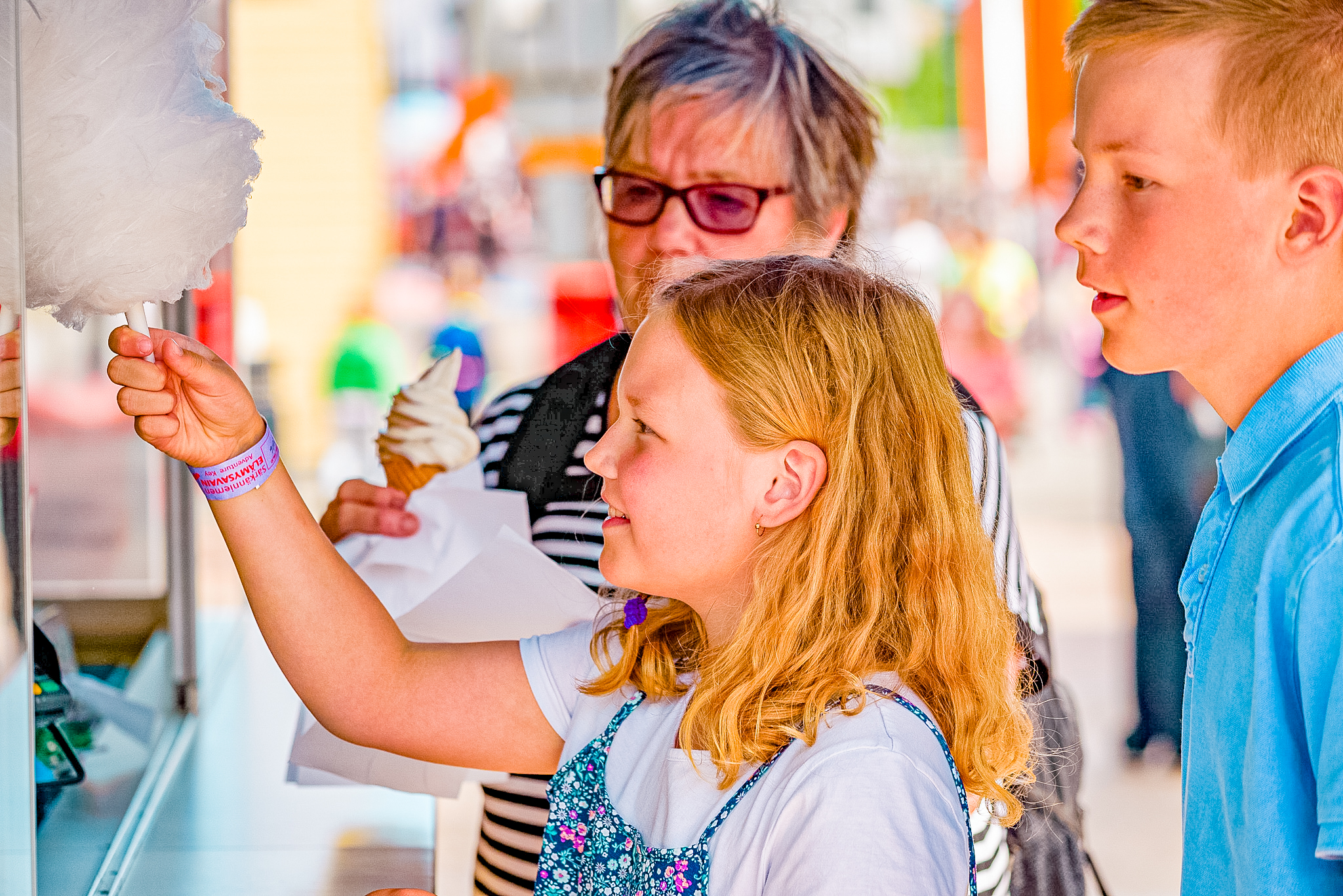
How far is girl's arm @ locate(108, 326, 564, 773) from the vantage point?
991 mm

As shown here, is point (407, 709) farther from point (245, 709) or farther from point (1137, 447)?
point (1137, 447)

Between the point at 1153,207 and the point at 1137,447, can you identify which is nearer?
the point at 1153,207

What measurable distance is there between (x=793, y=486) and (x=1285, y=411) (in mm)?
370

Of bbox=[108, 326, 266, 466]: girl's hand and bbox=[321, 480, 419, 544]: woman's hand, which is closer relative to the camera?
bbox=[108, 326, 266, 466]: girl's hand

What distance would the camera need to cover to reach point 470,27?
16.7 meters

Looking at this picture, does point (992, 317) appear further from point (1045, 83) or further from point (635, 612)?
point (1045, 83)

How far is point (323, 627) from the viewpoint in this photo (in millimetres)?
1108

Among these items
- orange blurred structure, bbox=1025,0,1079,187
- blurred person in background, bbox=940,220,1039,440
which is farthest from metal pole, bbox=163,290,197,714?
orange blurred structure, bbox=1025,0,1079,187

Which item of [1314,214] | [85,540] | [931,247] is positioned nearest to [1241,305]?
[1314,214]

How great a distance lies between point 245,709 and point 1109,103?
1553mm

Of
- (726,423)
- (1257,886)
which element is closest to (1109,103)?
(726,423)

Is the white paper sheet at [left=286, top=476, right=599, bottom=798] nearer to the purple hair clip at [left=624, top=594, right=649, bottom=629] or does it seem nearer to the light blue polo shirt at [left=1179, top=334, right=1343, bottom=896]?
the purple hair clip at [left=624, top=594, right=649, bottom=629]

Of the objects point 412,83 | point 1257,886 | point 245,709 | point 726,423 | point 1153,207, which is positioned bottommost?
point 245,709

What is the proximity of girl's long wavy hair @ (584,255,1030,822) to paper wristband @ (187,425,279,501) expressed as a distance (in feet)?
1.19
